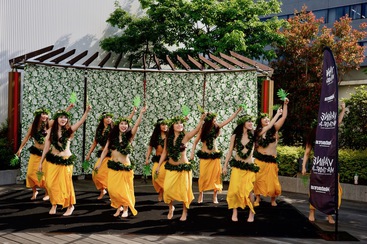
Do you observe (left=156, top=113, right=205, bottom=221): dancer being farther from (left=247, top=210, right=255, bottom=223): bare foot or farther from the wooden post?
the wooden post

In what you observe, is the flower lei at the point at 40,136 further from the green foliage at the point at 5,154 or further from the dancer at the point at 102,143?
the green foliage at the point at 5,154

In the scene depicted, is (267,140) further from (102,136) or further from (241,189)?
(102,136)

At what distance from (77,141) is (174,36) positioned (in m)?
4.87

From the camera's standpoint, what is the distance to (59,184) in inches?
282

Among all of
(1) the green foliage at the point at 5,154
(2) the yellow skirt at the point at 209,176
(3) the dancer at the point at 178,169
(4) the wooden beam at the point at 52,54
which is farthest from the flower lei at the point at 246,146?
(1) the green foliage at the point at 5,154

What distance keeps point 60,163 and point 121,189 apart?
1.07m

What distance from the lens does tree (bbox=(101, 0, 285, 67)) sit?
13.7 m

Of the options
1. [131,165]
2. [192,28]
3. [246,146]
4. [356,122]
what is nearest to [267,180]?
[246,146]

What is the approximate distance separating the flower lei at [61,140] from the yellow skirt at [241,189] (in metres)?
2.76

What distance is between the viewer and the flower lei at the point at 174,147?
7137mm

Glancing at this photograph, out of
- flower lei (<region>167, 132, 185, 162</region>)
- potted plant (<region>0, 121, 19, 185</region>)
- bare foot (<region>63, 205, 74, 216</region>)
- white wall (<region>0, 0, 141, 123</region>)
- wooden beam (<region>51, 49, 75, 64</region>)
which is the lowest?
bare foot (<region>63, 205, 74, 216</region>)

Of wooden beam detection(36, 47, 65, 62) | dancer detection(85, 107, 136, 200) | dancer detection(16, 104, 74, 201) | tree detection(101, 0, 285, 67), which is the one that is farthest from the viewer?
tree detection(101, 0, 285, 67)

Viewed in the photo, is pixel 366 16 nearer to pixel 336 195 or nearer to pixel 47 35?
pixel 47 35

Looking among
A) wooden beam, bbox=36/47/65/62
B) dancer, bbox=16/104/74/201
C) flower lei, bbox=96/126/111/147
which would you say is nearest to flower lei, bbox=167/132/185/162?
flower lei, bbox=96/126/111/147
